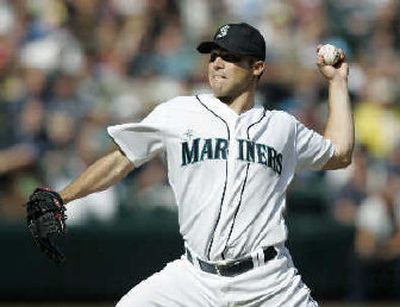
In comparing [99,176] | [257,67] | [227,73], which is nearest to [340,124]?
[257,67]

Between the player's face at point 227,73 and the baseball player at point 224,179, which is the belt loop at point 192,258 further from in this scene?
the player's face at point 227,73

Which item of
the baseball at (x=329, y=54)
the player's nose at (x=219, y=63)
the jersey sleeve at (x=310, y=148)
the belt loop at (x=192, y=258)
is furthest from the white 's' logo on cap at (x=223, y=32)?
the belt loop at (x=192, y=258)

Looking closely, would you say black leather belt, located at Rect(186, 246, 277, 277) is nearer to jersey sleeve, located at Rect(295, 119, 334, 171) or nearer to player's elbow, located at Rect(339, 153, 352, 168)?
jersey sleeve, located at Rect(295, 119, 334, 171)

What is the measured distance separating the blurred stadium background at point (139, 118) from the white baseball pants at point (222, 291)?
5679mm

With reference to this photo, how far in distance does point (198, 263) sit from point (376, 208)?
21.1ft

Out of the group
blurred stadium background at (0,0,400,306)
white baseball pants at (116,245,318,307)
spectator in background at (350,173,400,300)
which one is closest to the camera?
white baseball pants at (116,245,318,307)

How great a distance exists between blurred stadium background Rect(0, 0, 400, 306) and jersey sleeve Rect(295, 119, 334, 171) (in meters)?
5.37

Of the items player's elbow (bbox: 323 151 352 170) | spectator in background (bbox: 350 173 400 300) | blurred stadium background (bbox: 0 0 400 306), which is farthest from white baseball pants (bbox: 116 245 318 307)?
spectator in background (bbox: 350 173 400 300)

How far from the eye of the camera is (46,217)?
5.47m

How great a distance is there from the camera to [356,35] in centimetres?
1397

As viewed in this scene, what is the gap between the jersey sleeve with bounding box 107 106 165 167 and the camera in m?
5.53

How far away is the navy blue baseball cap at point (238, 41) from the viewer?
5542 millimetres

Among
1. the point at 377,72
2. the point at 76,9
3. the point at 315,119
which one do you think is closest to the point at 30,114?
the point at 76,9

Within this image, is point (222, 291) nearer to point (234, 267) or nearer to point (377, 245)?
point (234, 267)
